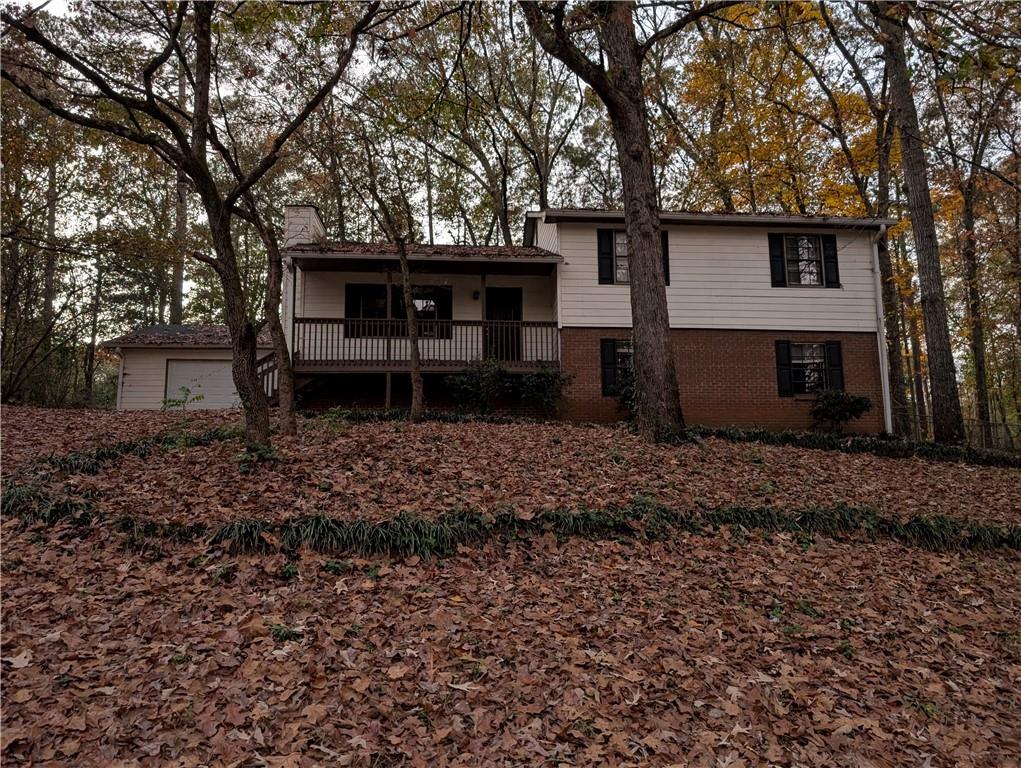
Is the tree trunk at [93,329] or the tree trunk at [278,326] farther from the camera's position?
the tree trunk at [93,329]

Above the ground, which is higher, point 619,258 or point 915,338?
point 619,258

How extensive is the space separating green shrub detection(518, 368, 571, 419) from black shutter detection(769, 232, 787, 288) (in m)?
6.02

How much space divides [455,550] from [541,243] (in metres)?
12.8

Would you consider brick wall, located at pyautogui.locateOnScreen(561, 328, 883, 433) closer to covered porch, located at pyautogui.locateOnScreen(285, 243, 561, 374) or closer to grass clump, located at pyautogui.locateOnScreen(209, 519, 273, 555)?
covered porch, located at pyautogui.locateOnScreen(285, 243, 561, 374)

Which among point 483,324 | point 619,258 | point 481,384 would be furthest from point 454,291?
point 619,258

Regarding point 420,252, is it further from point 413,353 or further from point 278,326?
point 278,326

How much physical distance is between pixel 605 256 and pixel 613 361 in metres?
2.64

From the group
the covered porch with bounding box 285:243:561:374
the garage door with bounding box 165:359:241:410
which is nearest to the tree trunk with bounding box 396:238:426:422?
the covered porch with bounding box 285:243:561:374

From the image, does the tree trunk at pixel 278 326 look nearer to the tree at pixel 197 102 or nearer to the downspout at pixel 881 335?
the tree at pixel 197 102

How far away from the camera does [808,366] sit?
14.4 m

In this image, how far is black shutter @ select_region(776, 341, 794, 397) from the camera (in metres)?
14.2

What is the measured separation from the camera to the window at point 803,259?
14672 mm

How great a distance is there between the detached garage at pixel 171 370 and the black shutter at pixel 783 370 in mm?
14184

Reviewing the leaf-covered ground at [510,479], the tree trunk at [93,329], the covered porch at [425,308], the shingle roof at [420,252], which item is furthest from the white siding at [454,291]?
the tree trunk at [93,329]
